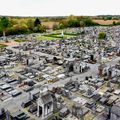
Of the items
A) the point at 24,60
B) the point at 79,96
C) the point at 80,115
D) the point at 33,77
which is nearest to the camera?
the point at 80,115

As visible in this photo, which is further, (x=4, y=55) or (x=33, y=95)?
(x=4, y=55)

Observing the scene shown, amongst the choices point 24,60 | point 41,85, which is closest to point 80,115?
point 41,85

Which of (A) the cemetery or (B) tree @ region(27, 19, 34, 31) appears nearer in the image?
(A) the cemetery

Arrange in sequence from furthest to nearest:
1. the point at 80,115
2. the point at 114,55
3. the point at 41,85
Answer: the point at 114,55
the point at 41,85
the point at 80,115

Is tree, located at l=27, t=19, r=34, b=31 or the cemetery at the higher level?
tree, located at l=27, t=19, r=34, b=31

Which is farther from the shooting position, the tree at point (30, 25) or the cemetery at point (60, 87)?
the tree at point (30, 25)

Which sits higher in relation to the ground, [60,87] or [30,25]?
[30,25]

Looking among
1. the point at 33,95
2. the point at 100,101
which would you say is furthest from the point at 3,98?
the point at 100,101

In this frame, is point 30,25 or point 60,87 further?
point 30,25

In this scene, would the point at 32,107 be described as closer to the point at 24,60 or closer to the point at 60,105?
the point at 60,105

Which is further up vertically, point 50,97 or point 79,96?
point 50,97

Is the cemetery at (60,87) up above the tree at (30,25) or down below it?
below
